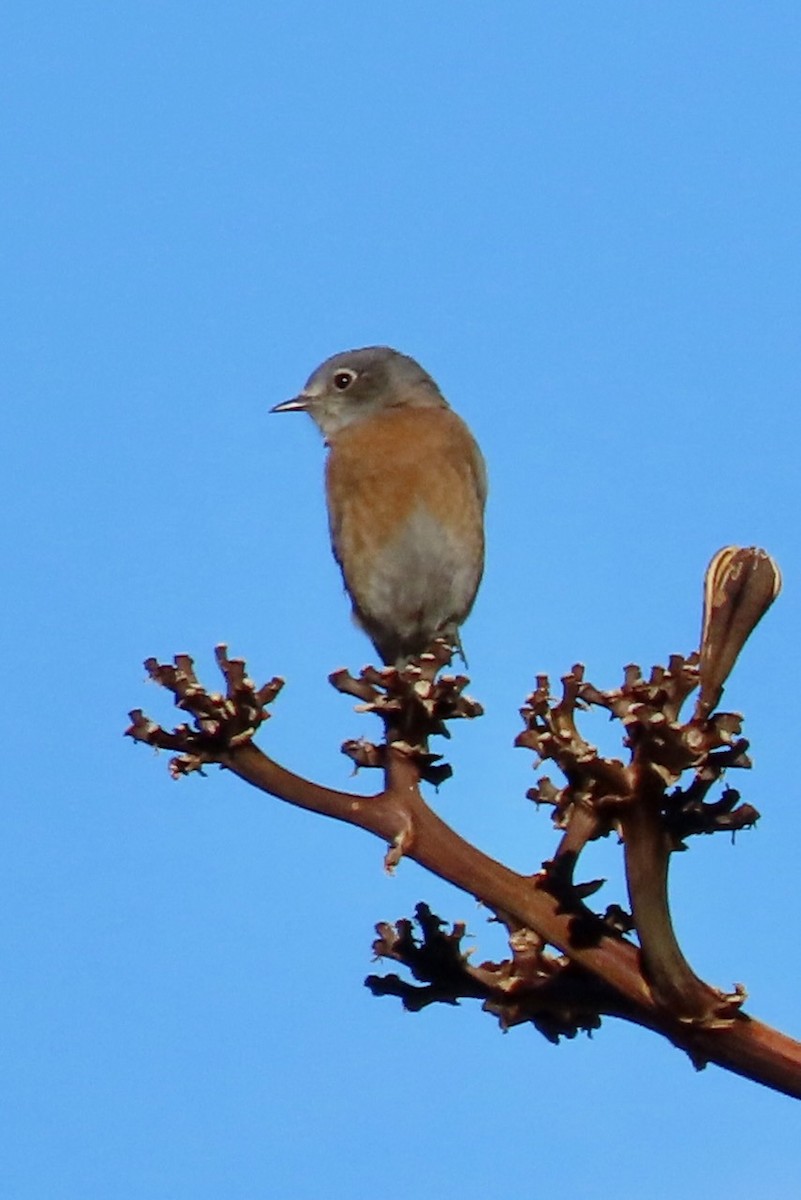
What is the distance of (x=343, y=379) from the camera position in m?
9.02

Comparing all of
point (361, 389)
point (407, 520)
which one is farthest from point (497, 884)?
point (361, 389)

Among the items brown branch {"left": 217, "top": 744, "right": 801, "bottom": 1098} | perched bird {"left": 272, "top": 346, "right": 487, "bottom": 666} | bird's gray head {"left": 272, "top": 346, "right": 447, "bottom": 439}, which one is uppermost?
bird's gray head {"left": 272, "top": 346, "right": 447, "bottom": 439}

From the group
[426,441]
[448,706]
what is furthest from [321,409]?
[448,706]

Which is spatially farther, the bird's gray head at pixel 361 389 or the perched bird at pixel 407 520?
the bird's gray head at pixel 361 389

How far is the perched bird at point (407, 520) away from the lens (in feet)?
26.6

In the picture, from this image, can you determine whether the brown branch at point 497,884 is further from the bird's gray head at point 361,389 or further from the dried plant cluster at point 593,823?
the bird's gray head at point 361,389

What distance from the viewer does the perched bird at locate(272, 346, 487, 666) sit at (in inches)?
319

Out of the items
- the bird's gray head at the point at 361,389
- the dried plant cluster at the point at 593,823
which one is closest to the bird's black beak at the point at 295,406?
the bird's gray head at the point at 361,389

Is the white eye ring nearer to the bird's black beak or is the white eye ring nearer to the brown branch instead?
the bird's black beak

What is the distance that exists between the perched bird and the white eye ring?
29cm

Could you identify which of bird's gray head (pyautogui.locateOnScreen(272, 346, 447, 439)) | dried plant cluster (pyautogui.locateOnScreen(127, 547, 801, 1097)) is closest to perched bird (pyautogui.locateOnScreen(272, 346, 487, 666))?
bird's gray head (pyautogui.locateOnScreen(272, 346, 447, 439))

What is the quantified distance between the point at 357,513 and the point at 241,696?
17.7ft

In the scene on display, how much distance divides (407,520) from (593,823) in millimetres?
5304

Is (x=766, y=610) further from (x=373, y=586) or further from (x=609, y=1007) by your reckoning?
(x=373, y=586)
